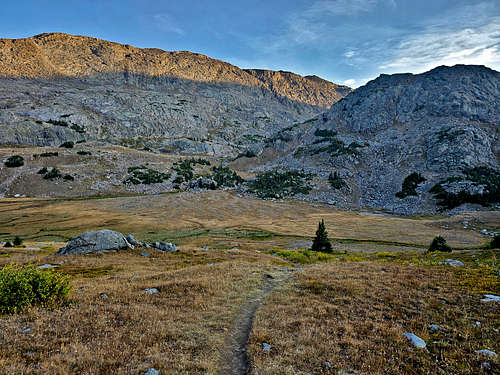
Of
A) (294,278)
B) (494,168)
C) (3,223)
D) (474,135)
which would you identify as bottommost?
(3,223)

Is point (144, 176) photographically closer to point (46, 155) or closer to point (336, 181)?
point (46, 155)

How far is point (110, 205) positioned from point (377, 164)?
374ft

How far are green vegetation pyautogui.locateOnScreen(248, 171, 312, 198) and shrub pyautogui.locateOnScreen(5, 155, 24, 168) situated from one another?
9231 cm

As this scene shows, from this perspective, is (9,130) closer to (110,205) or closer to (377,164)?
(110,205)

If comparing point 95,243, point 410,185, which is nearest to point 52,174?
point 95,243

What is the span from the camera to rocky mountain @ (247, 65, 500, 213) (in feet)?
307

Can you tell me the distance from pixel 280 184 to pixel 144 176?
2398 inches

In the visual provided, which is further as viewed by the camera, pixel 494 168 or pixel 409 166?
pixel 409 166

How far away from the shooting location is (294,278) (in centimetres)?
2117

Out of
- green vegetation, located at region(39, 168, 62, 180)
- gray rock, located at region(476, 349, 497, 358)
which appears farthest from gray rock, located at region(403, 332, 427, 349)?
green vegetation, located at region(39, 168, 62, 180)

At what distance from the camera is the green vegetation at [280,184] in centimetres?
10369

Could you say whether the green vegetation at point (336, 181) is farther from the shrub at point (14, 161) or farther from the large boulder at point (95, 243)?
the shrub at point (14, 161)

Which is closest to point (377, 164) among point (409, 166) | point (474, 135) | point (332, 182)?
point (409, 166)

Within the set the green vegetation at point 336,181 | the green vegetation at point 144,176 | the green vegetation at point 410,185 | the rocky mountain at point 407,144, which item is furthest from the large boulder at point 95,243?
the green vegetation at point 410,185
